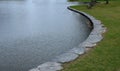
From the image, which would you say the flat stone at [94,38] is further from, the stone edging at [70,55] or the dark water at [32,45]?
the dark water at [32,45]

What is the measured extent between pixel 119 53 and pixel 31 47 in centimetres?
397

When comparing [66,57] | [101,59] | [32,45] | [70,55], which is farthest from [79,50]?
[32,45]

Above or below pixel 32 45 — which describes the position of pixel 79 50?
above

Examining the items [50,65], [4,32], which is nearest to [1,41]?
[4,32]

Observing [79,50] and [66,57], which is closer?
[66,57]

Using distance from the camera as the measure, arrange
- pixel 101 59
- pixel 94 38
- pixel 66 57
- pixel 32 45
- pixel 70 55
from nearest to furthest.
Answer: pixel 101 59 → pixel 66 57 → pixel 70 55 → pixel 94 38 → pixel 32 45

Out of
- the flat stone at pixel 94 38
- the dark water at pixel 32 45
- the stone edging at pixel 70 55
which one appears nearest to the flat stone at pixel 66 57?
the stone edging at pixel 70 55

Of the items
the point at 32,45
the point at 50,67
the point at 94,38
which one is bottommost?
the point at 32,45

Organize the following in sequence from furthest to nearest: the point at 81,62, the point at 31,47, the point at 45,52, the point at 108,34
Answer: the point at 108,34 → the point at 31,47 → the point at 45,52 → the point at 81,62

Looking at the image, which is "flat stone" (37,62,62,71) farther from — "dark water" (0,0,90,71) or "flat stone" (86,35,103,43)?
"flat stone" (86,35,103,43)

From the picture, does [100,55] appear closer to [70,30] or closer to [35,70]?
[35,70]

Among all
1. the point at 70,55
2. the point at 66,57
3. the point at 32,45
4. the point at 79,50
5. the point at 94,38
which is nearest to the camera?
the point at 66,57

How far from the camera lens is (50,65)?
7957 mm

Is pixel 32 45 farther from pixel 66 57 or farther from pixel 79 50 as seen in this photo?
pixel 66 57
